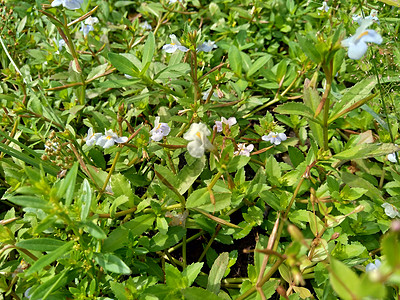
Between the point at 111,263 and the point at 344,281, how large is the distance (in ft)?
3.47

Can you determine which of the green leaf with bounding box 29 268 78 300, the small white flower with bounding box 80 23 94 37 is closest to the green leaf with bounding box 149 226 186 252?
the green leaf with bounding box 29 268 78 300

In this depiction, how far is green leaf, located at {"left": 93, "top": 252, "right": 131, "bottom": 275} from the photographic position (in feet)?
5.32

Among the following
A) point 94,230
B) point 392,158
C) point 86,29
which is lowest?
point 392,158

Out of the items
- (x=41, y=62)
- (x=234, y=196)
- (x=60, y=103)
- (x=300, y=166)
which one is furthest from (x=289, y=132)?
(x=41, y=62)

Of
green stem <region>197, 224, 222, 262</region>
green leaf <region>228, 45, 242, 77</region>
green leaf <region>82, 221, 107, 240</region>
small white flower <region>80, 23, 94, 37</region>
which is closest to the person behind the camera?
green leaf <region>82, 221, 107, 240</region>

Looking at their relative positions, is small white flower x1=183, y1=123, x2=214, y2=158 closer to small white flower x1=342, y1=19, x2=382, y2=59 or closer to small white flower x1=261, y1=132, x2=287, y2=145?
small white flower x1=342, y1=19, x2=382, y2=59

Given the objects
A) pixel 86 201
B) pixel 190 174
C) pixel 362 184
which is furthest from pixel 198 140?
pixel 362 184

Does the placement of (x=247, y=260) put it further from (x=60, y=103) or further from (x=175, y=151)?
(x=60, y=103)

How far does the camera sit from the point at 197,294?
170 centimetres

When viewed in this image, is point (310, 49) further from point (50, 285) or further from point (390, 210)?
point (50, 285)

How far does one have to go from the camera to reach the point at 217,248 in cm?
230

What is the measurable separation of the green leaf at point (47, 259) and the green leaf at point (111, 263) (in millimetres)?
162

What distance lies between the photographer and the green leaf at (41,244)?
5.29ft

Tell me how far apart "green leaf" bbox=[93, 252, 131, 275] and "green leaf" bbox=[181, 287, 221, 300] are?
0.98 feet
